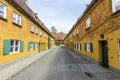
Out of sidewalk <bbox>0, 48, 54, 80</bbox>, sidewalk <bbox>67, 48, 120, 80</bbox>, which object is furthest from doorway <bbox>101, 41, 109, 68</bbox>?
sidewalk <bbox>0, 48, 54, 80</bbox>

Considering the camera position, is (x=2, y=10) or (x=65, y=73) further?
(x=2, y=10)

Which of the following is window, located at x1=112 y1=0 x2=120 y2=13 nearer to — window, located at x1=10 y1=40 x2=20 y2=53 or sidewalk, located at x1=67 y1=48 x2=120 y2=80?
sidewalk, located at x1=67 y1=48 x2=120 y2=80

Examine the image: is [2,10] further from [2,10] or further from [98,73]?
[98,73]

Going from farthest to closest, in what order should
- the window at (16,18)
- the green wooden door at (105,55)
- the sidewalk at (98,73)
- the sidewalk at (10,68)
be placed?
1. the window at (16,18)
2. the green wooden door at (105,55)
3. the sidewalk at (10,68)
4. the sidewalk at (98,73)

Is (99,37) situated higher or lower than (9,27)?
lower

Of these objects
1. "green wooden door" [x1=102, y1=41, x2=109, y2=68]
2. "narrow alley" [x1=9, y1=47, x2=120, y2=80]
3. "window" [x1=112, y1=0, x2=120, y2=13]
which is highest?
"window" [x1=112, y1=0, x2=120, y2=13]

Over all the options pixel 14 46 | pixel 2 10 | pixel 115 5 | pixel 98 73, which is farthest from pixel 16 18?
pixel 98 73

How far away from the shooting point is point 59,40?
79.1 m

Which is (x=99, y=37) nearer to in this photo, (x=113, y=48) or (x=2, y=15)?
(x=113, y=48)

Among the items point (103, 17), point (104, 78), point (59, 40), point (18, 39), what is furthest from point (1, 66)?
point (59, 40)

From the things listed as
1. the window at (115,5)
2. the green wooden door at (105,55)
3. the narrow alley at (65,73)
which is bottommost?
the narrow alley at (65,73)

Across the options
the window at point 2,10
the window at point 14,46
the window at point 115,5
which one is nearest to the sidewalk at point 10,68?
the window at point 14,46

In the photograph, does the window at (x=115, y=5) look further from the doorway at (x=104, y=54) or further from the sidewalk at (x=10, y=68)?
the sidewalk at (x=10, y=68)

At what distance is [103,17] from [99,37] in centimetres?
190
